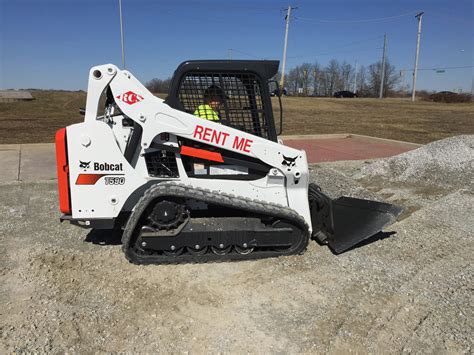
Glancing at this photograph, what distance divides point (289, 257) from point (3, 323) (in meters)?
2.58

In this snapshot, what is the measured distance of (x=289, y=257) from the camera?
4086 mm

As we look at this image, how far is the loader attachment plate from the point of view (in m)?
4.23

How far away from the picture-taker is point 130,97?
3.69 m

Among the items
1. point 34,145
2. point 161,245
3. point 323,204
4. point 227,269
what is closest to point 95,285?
point 161,245

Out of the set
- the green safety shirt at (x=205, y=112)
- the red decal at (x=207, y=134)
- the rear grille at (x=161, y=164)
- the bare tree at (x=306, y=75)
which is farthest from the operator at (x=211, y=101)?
the bare tree at (x=306, y=75)

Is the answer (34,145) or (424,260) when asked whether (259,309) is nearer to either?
(424,260)

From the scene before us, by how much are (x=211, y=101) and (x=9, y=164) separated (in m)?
6.65

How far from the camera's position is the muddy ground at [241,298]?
2.81 metres

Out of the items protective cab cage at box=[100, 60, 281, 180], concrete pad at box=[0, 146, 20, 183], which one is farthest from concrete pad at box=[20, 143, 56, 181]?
protective cab cage at box=[100, 60, 281, 180]

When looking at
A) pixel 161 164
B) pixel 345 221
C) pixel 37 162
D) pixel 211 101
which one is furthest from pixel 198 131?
pixel 37 162

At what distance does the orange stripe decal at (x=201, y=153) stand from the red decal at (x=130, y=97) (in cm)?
62

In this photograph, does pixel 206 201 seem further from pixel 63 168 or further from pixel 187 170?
pixel 63 168

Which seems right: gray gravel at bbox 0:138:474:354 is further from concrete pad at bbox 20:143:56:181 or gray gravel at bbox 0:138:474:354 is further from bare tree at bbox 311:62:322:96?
bare tree at bbox 311:62:322:96

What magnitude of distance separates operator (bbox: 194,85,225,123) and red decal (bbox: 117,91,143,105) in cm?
60
